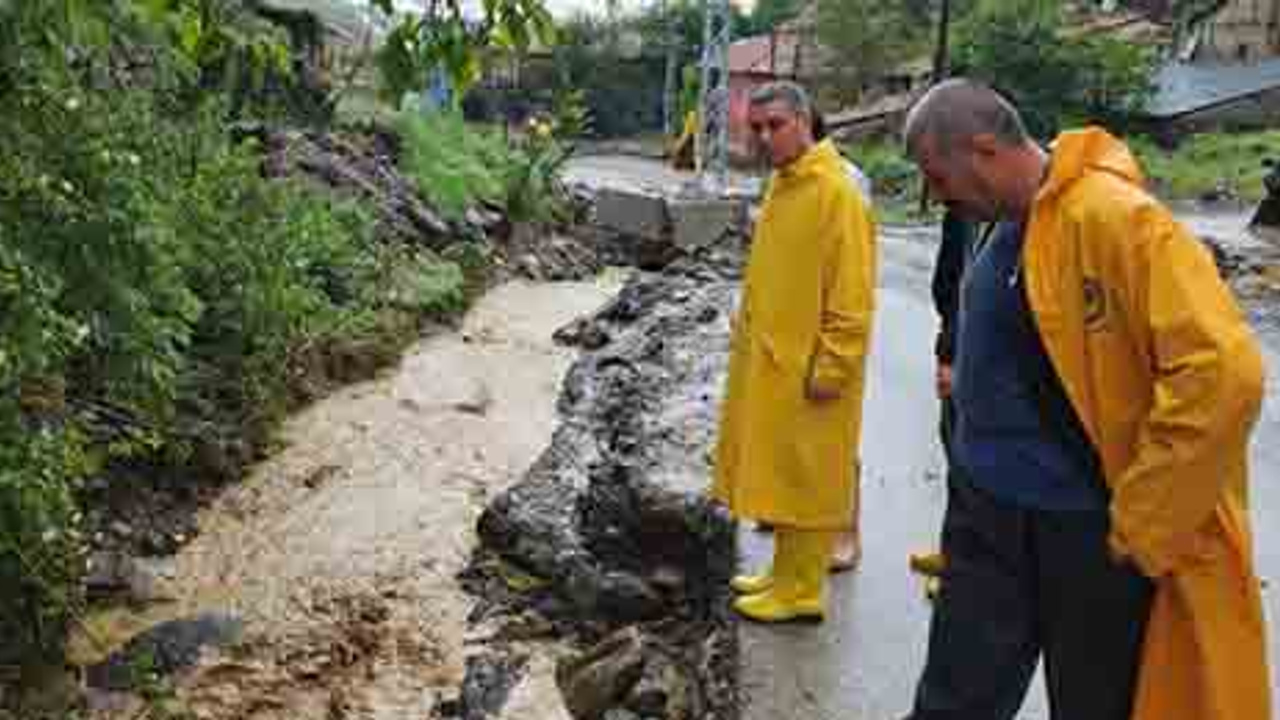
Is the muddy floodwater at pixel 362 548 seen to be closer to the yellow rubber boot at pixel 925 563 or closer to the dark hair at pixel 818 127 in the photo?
the yellow rubber boot at pixel 925 563

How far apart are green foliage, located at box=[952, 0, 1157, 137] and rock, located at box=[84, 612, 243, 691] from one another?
99.0 feet

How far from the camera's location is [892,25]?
4275cm

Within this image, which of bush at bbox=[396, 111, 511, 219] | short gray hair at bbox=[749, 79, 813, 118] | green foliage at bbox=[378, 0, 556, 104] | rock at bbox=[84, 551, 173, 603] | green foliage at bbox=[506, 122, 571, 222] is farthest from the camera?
green foliage at bbox=[506, 122, 571, 222]

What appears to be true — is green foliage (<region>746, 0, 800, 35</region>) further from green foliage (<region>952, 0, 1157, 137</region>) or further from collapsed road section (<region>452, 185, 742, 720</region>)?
collapsed road section (<region>452, 185, 742, 720</region>)

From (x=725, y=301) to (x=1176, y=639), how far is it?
30.7 feet

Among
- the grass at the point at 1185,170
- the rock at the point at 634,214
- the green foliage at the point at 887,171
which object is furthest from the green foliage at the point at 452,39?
the green foliage at the point at 887,171

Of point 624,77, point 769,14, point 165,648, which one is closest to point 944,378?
point 165,648

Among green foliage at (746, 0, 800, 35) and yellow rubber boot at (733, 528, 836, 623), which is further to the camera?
green foliage at (746, 0, 800, 35)

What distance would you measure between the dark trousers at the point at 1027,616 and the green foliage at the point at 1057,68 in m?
32.2

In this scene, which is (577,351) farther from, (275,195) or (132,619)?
(132,619)

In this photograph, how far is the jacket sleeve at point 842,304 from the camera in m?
4.21

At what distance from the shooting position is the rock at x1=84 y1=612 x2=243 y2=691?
543cm

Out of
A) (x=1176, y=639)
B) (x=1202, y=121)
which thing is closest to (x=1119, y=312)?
(x=1176, y=639)

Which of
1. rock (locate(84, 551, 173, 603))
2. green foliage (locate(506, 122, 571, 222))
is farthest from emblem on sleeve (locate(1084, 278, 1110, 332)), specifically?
green foliage (locate(506, 122, 571, 222))
